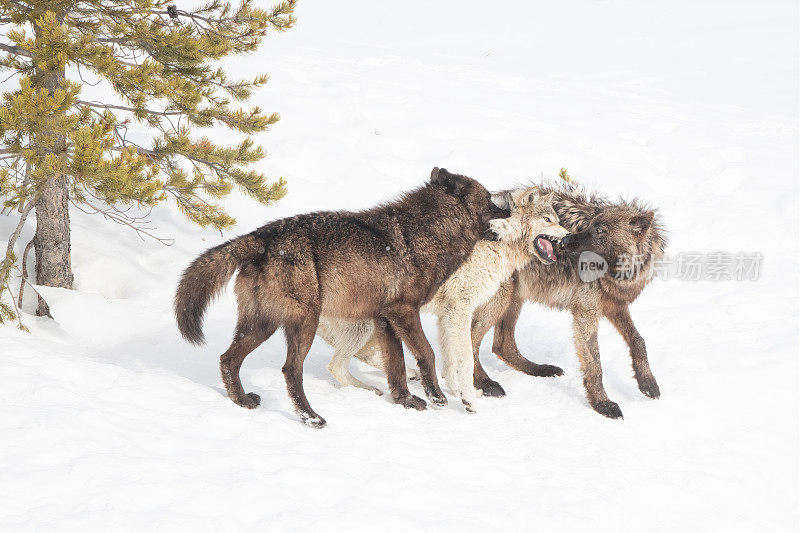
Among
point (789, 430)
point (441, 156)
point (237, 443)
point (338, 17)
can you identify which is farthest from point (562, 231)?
point (338, 17)

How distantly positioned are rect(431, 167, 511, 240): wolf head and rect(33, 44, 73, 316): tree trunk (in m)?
4.61

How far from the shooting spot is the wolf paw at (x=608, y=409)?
6.81 meters

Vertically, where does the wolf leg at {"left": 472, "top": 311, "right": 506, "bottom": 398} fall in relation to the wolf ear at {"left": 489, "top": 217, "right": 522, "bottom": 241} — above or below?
below

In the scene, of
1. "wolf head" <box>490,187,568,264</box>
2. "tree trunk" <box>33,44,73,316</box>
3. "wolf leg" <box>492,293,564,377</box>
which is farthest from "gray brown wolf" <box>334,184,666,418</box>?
"tree trunk" <box>33,44,73,316</box>

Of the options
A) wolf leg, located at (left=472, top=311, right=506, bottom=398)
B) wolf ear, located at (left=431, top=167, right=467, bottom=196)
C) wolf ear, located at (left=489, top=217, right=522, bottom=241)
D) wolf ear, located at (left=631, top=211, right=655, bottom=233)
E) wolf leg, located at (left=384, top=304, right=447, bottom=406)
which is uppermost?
wolf ear, located at (left=431, top=167, right=467, bottom=196)

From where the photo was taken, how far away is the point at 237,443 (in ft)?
17.1

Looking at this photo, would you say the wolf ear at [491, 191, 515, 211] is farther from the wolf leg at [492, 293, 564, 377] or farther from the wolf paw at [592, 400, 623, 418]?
the wolf paw at [592, 400, 623, 418]

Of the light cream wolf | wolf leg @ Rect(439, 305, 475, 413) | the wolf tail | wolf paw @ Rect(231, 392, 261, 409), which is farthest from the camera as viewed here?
the light cream wolf

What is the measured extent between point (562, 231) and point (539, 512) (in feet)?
10.2

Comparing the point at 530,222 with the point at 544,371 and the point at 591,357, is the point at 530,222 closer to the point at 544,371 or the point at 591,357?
the point at 591,357

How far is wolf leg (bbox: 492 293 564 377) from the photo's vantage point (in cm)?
795

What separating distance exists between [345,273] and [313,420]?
1.27 meters

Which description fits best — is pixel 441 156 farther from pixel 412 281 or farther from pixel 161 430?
pixel 161 430

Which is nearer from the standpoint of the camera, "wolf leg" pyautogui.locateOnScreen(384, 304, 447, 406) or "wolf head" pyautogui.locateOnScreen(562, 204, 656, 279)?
"wolf leg" pyautogui.locateOnScreen(384, 304, 447, 406)
